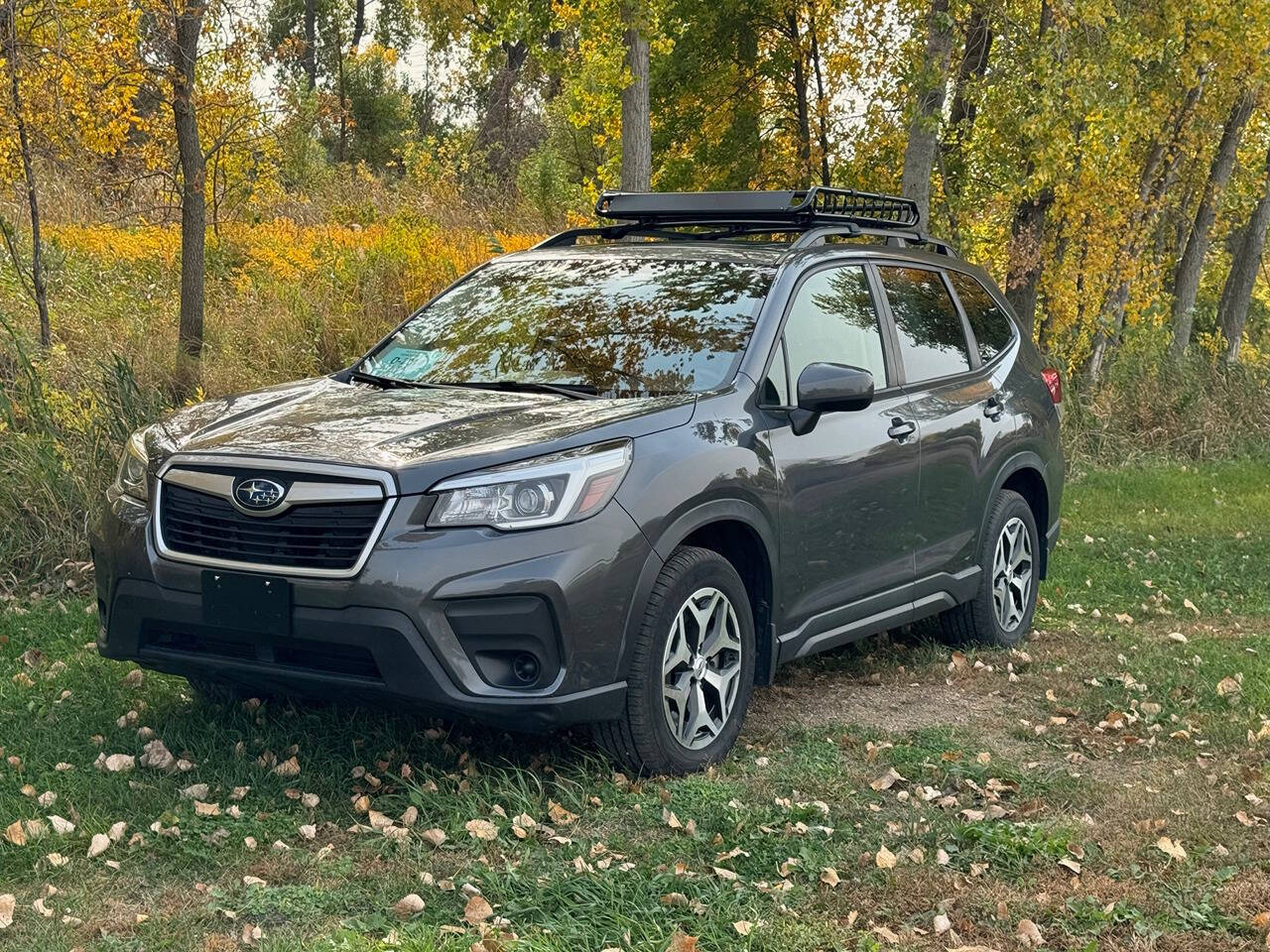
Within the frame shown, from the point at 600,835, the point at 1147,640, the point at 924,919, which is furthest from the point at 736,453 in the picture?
the point at 1147,640

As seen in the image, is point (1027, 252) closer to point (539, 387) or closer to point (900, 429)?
point (900, 429)

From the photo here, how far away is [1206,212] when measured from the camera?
Answer: 2036 cm

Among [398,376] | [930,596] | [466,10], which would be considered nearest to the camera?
[398,376]

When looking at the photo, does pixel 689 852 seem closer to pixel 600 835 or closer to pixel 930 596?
pixel 600 835

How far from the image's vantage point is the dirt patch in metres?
5.82

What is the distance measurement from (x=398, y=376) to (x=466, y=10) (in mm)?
24331

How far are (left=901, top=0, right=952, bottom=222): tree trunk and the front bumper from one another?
756 centimetres

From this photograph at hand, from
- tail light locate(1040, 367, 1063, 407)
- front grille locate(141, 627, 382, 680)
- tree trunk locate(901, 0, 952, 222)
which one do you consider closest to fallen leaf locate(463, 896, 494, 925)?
front grille locate(141, 627, 382, 680)

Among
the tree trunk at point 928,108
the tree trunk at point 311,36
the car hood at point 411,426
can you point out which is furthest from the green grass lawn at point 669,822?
the tree trunk at point 311,36

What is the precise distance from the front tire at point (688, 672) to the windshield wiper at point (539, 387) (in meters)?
0.71

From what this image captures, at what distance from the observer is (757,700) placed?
19.8ft

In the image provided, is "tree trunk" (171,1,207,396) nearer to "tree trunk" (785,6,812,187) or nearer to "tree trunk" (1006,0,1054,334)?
"tree trunk" (785,6,812,187)

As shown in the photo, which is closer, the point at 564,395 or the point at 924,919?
the point at 924,919

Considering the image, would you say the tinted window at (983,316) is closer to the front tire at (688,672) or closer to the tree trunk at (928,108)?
A: the front tire at (688,672)
